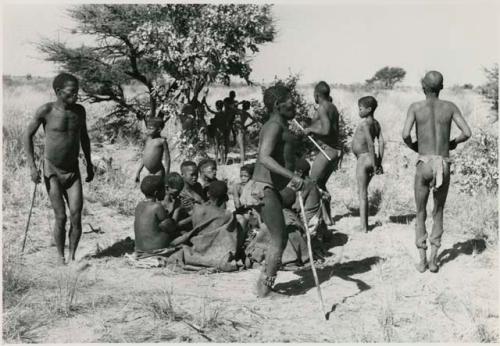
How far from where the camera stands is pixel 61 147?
5.91 metres

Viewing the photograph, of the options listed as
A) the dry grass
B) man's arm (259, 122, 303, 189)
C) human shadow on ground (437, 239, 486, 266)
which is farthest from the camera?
human shadow on ground (437, 239, 486, 266)

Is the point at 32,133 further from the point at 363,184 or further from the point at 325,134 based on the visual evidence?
the point at 363,184

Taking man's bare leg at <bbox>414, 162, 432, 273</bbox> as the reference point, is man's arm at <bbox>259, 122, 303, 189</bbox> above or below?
above

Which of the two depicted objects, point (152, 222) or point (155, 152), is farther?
point (155, 152)

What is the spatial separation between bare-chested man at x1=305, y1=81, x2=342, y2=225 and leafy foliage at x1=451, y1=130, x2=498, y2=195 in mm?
3444

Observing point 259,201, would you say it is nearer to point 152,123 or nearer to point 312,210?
point 312,210

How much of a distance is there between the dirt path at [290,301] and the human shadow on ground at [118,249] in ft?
0.04

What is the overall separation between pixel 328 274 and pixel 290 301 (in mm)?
974

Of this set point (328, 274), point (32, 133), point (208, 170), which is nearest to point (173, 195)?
point (208, 170)

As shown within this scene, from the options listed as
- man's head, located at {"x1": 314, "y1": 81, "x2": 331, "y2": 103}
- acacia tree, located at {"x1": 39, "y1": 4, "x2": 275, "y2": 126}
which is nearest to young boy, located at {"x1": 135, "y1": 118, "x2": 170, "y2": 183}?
man's head, located at {"x1": 314, "y1": 81, "x2": 331, "y2": 103}

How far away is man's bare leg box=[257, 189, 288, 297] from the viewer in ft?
15.9

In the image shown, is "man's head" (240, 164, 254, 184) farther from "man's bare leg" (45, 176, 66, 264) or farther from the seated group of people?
"man's bare leg" (45, 176, 66, 264)

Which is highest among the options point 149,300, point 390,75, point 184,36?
point 390,75

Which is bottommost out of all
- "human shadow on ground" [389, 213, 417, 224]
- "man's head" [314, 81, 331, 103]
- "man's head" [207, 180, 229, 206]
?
"human shadow on ground" [389, 213, 417, 224]
